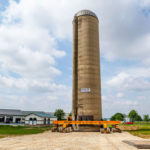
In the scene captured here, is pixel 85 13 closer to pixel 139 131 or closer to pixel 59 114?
pixel 139 131

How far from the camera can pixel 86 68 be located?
33344 mm

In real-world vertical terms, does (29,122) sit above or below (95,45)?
below

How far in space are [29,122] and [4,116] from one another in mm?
14208

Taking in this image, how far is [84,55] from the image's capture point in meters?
34.0

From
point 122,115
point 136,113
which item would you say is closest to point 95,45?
point 136,113

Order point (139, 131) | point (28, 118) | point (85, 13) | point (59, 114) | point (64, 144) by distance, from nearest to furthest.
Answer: point (64, 144) < point (139, 131) < point (85, 13) < point (28, 118) < point (59, 114)

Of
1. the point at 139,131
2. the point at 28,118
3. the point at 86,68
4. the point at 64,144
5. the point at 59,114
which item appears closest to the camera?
the point at 64,144

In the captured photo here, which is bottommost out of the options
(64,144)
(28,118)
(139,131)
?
(139,131)

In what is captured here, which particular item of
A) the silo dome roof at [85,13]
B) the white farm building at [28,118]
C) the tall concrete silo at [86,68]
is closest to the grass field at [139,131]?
the tall concrete silo at [86,68]

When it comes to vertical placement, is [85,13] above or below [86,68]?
above

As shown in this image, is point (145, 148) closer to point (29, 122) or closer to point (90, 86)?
point (90, 86)

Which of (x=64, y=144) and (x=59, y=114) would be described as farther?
(x=59, y=114)

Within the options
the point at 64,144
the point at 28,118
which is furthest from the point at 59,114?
the point at 64,144

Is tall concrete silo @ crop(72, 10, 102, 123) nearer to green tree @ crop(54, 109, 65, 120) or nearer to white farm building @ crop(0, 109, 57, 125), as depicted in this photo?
white farm building @ crop(0, 109, 57, 125)
